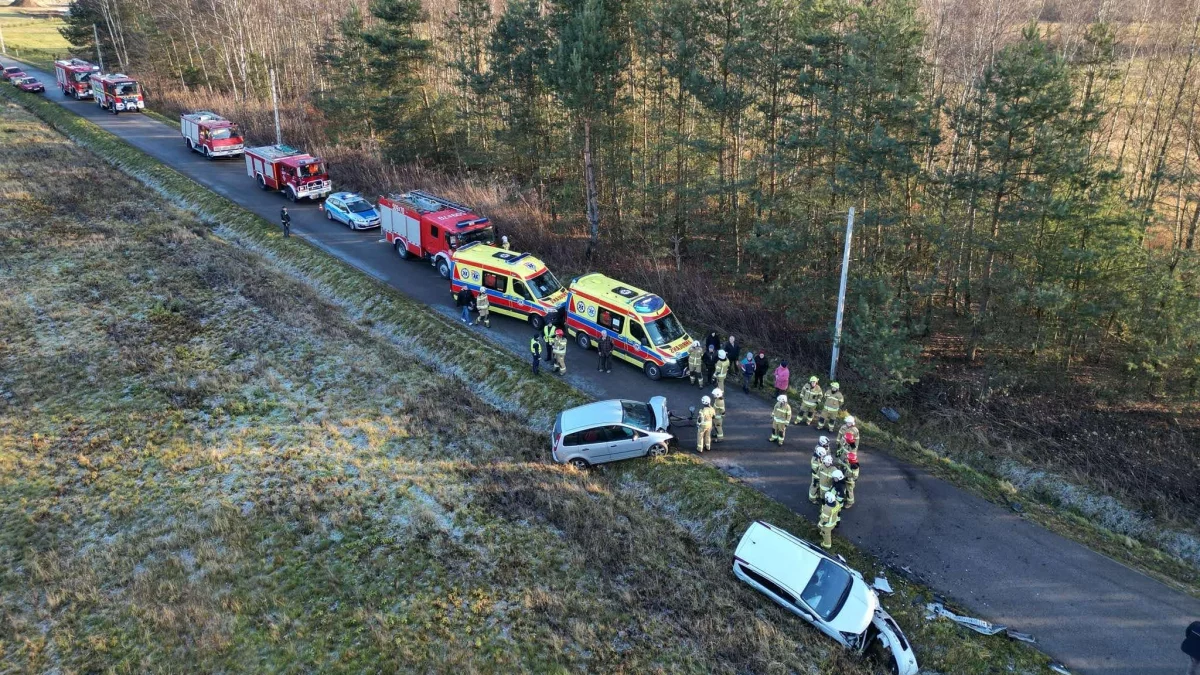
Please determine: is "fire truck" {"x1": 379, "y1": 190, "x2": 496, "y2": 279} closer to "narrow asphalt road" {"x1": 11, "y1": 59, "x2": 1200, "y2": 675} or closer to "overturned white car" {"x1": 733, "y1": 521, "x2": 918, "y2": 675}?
"narrow asphalt road" {"x1": 11, "y1": 59, "x2": 1200, "y2": 675}

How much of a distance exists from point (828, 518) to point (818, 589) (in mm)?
1606

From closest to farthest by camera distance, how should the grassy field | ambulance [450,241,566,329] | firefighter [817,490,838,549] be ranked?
1. the grassy field
2. firefighter [817,490,838,549]
3. ambulance [450,241,566,329]

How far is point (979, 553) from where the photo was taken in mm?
12875

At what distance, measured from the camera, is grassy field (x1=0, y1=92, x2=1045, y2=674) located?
11.4 metres

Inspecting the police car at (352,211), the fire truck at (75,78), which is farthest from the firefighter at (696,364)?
the fire truck at (75,78)

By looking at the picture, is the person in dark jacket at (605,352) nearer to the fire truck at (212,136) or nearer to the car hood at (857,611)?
the car hood at (857,611)

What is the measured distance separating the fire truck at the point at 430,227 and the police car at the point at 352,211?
2.69 meters

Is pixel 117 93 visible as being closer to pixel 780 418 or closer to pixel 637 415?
pixel 637 415

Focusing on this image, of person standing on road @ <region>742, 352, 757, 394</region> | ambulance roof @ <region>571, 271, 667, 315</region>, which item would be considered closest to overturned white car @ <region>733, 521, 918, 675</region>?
person standing on road @ <region>742, 352, 757, 394</region>

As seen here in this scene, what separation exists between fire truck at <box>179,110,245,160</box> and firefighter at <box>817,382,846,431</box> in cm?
3471

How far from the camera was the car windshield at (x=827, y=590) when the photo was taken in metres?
11.3

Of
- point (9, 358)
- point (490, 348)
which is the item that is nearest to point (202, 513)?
point (490, 348)

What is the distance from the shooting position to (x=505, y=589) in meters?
12.5

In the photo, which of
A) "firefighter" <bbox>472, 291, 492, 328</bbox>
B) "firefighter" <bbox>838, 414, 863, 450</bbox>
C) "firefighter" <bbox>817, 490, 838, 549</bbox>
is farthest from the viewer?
"firefighter" <bbox>472, 291, 492, 328</bbox>
